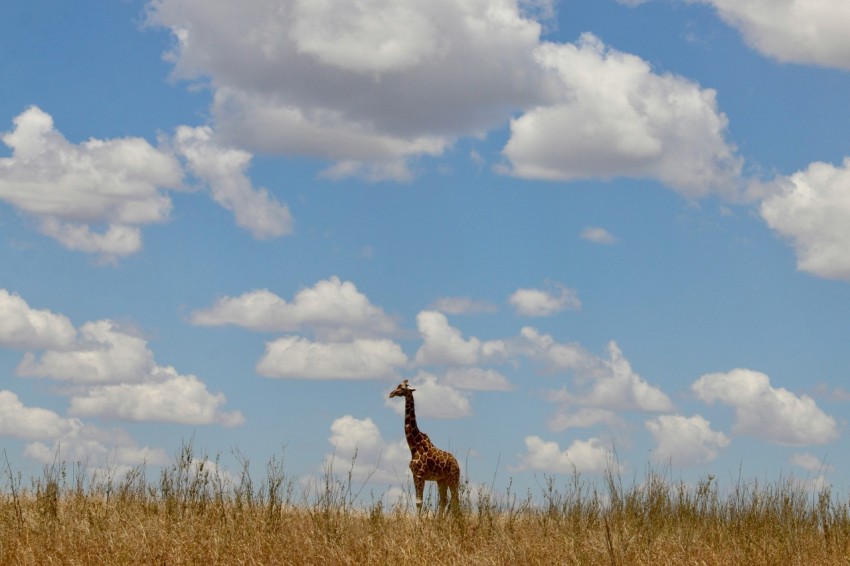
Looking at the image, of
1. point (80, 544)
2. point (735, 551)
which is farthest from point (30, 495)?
point (735, 551)

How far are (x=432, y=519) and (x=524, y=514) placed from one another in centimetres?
245

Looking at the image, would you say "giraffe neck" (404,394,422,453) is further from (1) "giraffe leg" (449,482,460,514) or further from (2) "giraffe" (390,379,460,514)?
(1) "giraffe leg" (449,482,460,514)

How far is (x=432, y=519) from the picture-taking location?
1580cm

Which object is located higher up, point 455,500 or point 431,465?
point 431,465

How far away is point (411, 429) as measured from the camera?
21141 millimetres

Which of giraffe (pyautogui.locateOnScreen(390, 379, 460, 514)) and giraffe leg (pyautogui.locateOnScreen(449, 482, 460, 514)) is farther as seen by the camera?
giraffe (pyautogui.locateOnScreen(390, 379, 460, 514))

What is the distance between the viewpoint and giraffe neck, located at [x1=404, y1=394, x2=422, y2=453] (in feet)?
69.0

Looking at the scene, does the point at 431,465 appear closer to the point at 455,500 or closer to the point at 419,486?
the point at 419,486

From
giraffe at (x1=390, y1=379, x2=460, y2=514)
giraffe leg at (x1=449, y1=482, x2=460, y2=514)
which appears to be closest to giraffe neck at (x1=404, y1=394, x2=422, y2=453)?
giraffe at (x1=390, y1=379, x2=460, y2=514)

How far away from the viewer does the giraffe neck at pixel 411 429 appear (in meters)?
21.0

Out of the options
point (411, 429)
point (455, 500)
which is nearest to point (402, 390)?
point (411, 429)

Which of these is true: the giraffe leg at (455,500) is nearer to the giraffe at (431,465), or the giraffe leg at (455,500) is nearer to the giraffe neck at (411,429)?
the giraffe at (431,465)

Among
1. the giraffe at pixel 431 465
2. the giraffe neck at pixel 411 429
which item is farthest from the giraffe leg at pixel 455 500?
the giraffe neck at pixel 411 429

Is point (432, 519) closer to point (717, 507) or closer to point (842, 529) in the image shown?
point (717, 507)
